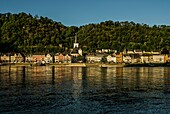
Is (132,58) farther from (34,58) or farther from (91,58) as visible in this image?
(34,58)

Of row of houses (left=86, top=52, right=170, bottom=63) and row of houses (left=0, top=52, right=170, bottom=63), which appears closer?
row of houses (left=0, top=52, right=170, bottom=63)

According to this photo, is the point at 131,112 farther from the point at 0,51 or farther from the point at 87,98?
the point at 0,51

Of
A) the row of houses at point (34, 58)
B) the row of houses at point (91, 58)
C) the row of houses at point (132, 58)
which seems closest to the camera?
the row of houses at point (34, 58)

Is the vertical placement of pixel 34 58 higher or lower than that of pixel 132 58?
higher

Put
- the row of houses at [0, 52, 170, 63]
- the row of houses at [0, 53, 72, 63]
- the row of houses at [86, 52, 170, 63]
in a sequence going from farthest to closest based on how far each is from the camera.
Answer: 1. the row of houses at [86, 52, 170, 63]
2. the row of houses at [0, 52, 170, 63]
3. the row of houses at [0, 53, 72, 63]

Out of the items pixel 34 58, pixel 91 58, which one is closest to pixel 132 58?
pixel 91 58

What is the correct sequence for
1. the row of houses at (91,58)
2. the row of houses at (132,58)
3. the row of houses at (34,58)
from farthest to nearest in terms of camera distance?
the row of houses at (132,58) < the row of houses at (91,58) < the row of houses at (34,58)

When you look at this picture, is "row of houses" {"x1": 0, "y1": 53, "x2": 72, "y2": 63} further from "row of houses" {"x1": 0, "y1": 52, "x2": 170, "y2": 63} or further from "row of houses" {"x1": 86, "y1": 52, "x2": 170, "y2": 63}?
"row of houses" {"x1": 86, "y1": 52, "x2": 170, "y2": 63}

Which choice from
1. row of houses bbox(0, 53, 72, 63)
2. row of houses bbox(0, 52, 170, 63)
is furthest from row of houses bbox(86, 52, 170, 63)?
row of houses bbox(0, 53, 72, 63)

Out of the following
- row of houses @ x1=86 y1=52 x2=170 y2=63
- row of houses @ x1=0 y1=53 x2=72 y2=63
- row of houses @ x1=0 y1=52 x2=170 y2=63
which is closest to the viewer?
row of houses @ x1=0 y1=53 x2=72 y2=63

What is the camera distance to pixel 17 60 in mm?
171625

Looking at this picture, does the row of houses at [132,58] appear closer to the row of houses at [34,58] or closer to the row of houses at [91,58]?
the row of houses at [91,58]

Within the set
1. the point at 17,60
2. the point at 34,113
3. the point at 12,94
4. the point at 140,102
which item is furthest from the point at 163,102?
the point at 17,60

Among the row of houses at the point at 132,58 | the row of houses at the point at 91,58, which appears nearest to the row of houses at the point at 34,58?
the row of houses at the point at 91,58
